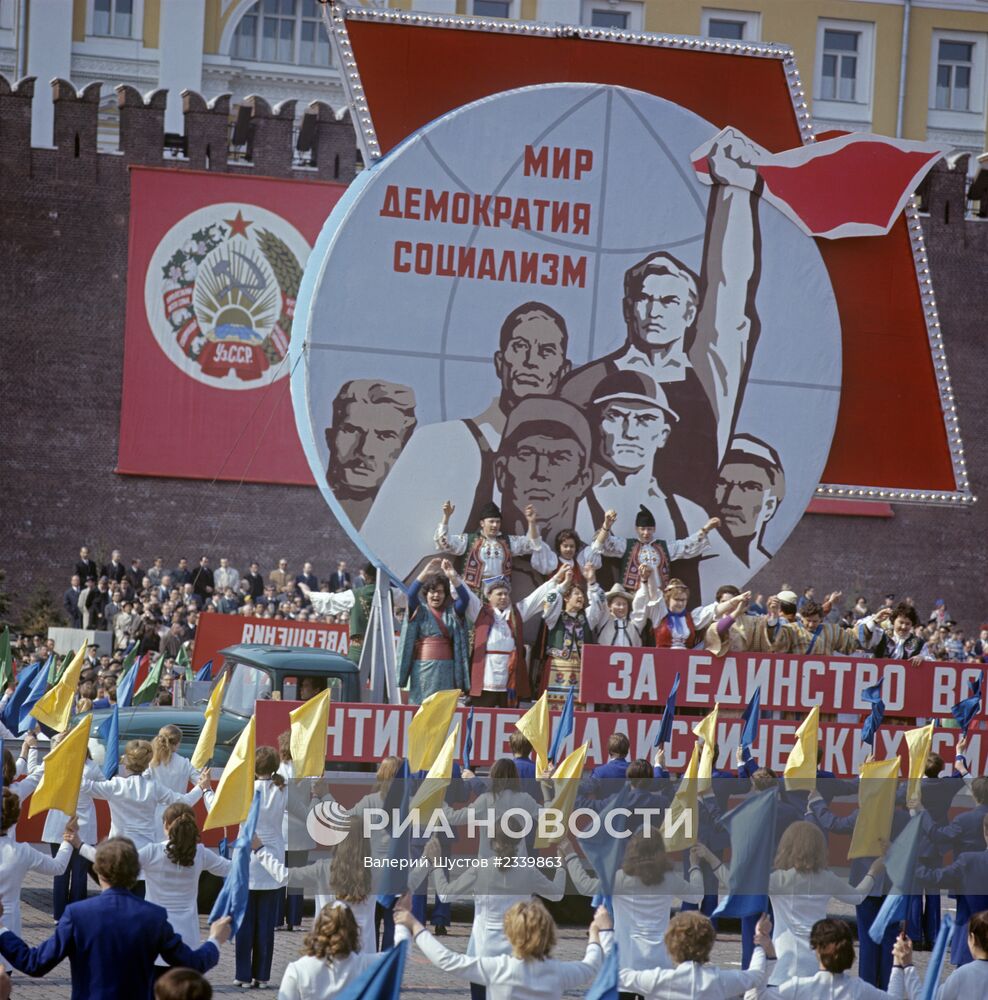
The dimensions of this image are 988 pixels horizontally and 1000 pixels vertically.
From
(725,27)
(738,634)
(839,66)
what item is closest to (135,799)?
(738,634)

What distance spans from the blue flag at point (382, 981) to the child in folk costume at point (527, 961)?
0.29 metres

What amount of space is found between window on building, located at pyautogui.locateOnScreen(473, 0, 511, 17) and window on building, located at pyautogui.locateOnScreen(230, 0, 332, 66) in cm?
399

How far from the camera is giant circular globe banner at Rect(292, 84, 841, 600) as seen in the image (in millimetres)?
16047

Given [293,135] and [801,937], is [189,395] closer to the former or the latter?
[293,135]

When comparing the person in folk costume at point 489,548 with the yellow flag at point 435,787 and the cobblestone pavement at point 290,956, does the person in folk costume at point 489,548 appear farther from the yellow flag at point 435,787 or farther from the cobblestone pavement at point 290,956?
the yellow flag at point 435,787

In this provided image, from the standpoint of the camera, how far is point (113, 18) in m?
45.1

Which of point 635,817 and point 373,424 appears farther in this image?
point 373,424

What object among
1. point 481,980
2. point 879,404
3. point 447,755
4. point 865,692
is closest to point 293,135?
point 879,404

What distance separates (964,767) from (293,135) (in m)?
26.7

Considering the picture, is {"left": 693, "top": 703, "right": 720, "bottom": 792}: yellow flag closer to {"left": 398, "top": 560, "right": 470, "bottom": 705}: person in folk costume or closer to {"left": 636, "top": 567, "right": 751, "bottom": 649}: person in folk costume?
{"left": 636, "top": 567, "right": 751, "bottom": 649}: person in folk costume

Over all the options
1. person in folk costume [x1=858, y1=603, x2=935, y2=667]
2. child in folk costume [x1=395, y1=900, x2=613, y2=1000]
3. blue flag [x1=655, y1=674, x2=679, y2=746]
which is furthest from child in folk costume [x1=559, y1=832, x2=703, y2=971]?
person in folk costume [x1=858, y1=603, x2=935, y2=667]

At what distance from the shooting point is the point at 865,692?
15414 millimetres

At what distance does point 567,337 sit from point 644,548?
2.02 meters

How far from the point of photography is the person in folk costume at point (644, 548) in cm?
1638
